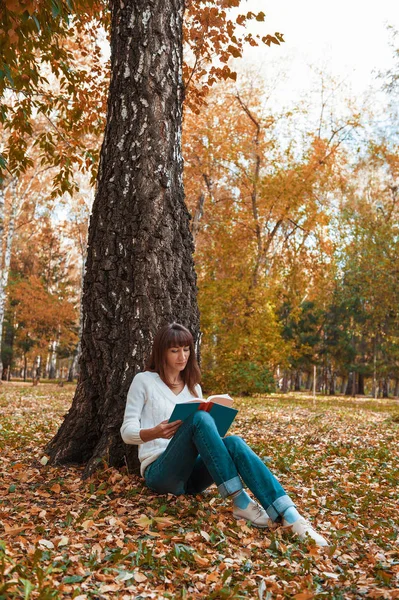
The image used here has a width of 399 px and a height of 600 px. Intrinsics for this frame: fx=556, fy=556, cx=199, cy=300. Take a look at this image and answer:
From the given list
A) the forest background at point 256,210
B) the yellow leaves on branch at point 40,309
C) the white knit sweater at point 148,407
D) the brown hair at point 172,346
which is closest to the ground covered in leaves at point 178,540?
the white knit sweater at point 148,407

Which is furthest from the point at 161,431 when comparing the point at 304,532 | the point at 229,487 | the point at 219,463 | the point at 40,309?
the point at 40,309

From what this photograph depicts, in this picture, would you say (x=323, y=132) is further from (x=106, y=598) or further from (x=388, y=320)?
(x=106, y=598)

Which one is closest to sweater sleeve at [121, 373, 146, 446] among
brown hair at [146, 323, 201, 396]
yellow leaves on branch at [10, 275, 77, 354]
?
brown hair at [146, 323, 201, 396]

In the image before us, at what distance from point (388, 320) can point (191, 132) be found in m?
13.2

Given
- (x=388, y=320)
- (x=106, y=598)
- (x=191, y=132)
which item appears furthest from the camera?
(x=388, y=320)

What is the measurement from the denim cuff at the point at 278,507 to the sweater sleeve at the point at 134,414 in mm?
928

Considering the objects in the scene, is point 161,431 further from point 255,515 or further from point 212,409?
point 255,515

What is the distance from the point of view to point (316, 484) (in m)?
4.64

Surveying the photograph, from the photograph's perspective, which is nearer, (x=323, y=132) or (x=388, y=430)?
(x=388, y=430)

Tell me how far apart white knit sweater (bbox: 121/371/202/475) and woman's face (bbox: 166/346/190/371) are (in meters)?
0.16

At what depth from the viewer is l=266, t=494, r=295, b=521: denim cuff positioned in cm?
335

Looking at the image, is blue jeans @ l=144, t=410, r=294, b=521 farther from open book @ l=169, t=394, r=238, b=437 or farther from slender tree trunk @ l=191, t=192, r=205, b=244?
slender tree trunk @ l=191, t=192, r=205, b=244

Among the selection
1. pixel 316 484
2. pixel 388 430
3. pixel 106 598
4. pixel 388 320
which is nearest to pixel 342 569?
pixel 106 598

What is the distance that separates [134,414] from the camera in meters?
3.76
